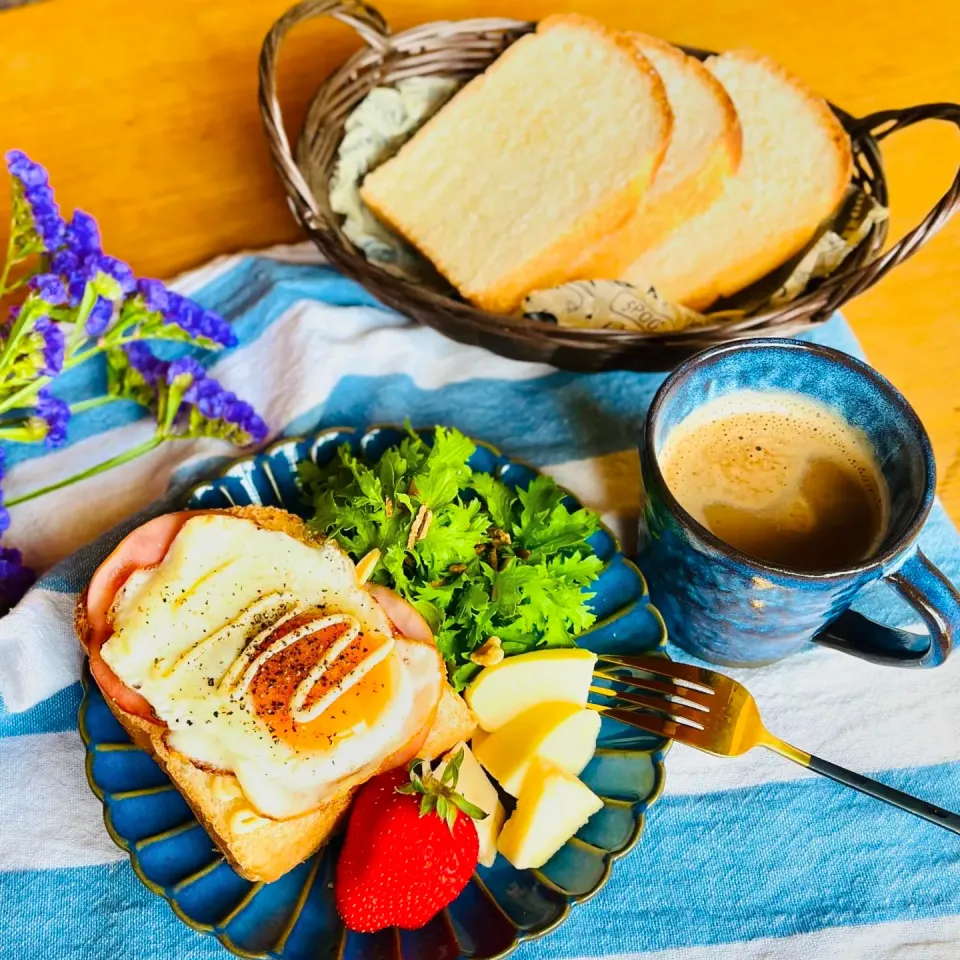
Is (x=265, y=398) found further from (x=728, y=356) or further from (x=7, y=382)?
(x=728, y=356)

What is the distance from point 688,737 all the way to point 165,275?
5.00 feet

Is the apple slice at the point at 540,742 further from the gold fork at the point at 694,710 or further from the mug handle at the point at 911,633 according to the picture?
the mug handle at the point at 911,633

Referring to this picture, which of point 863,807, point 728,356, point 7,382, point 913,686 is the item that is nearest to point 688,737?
point 863,807

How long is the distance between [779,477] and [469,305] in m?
0.72

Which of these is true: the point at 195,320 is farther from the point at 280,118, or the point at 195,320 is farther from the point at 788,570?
the point at 788,570

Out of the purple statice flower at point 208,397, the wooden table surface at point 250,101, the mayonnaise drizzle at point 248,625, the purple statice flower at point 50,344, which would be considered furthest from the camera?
the wooden table surface at point 250,101

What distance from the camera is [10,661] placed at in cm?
155

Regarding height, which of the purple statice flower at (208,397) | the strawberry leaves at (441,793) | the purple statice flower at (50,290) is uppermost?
the purple statice flower at (50,290)

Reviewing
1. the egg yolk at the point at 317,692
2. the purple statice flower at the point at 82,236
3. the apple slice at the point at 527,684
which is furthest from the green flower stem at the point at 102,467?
the apple slice at the point at 527,684

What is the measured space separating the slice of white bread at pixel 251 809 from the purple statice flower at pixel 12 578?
1.09 feet

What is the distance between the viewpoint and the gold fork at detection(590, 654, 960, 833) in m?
1.47

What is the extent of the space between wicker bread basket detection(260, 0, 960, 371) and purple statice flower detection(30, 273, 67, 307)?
19.9 inches

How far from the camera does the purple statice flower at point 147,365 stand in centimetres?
190

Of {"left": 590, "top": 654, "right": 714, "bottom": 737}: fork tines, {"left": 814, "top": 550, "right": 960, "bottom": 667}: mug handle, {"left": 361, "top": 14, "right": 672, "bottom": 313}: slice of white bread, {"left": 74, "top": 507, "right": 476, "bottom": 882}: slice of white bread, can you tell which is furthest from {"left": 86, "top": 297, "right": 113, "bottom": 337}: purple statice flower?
{"left": 814, "top": 550, "right": 960, "bottom": 667}: mug handle
